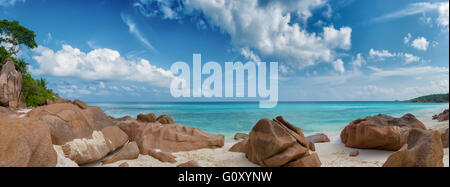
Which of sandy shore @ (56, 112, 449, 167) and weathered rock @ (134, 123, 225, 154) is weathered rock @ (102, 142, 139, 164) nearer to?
sandy shore @ (56, 112, 449, 167)

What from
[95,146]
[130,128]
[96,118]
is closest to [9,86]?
[130,128]

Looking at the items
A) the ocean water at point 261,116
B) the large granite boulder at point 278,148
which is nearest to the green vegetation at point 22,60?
the ocean water at point 261,116

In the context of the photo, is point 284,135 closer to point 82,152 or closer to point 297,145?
point 297,145

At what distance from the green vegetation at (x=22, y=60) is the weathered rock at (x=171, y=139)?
17.5 metres

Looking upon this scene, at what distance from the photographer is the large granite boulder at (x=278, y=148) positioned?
418 cm

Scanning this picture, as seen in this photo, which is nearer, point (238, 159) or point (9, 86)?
point (238, 159)

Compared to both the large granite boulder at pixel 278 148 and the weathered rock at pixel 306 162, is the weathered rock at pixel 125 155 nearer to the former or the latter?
the large granite boulder at pixel 278 148

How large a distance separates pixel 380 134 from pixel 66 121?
881 cm

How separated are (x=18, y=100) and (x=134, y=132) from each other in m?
16.5

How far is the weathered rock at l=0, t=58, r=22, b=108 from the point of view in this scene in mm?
13445

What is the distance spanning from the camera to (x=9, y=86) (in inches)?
553

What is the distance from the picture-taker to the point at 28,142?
312cm

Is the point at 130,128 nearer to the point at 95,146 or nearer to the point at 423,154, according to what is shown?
the point at 95,146
